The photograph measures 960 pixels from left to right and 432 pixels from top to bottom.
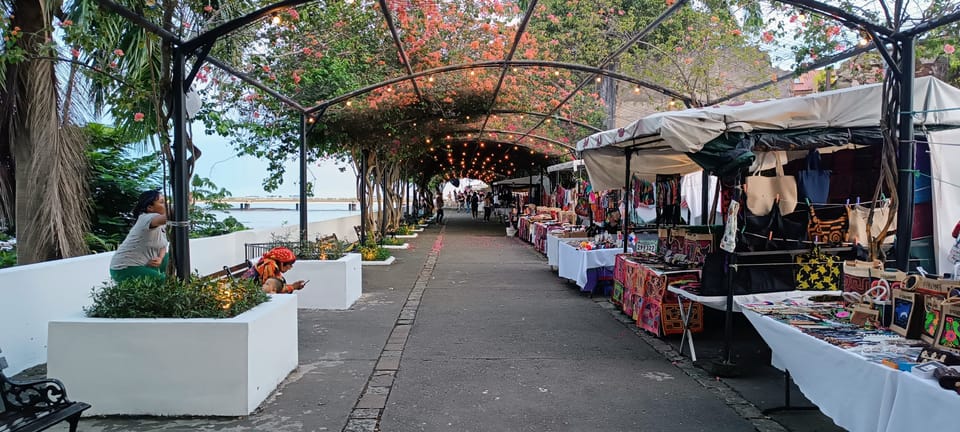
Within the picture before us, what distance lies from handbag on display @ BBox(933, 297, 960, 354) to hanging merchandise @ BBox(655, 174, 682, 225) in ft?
21.1

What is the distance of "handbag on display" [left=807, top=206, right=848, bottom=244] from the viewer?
5949mm

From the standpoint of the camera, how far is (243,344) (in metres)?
4.41

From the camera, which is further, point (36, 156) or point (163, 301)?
point (36, 156)

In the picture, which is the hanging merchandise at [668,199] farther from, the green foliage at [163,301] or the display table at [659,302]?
the green foliage at [163,301]

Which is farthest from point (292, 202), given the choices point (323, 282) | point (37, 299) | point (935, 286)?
point (935, 286)

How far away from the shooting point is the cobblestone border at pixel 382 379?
173 inches

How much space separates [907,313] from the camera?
3.60 meters

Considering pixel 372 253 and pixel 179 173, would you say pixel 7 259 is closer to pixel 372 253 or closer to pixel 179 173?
pixel 179 173

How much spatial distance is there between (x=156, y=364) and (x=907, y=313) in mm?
4959

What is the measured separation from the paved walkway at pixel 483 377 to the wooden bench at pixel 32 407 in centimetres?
85

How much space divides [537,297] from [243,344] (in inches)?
237

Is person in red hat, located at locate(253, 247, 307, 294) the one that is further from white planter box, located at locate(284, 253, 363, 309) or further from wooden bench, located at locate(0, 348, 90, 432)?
wooden bench, located at locate(0, 348, 90, 432)

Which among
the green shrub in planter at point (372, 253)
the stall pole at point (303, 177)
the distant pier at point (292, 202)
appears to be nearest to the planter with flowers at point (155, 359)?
the stall pole at point (303, 177)

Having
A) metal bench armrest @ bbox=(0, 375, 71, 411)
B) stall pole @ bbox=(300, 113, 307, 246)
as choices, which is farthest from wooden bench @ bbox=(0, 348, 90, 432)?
stall pole @ bbox=(300, 113, 307, 246)
